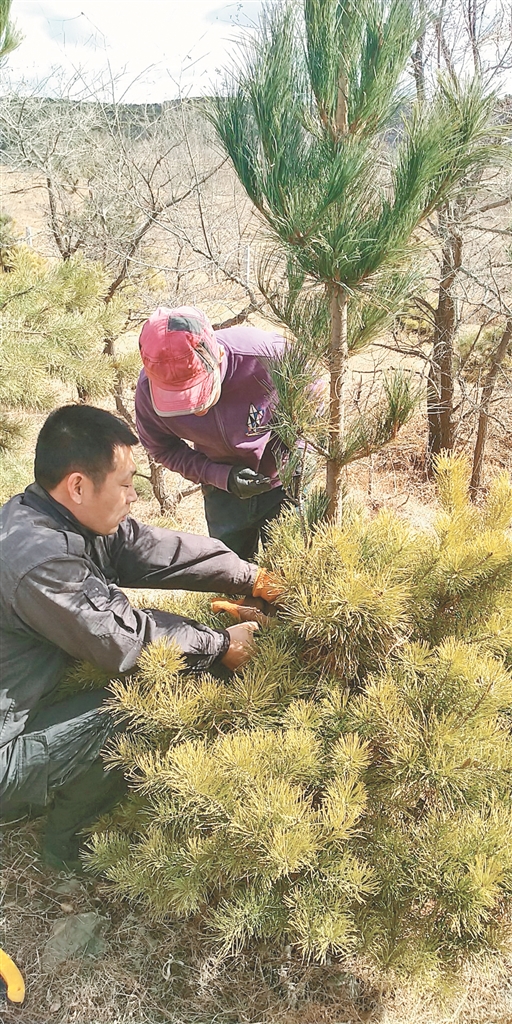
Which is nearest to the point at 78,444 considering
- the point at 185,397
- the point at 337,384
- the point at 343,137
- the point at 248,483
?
the point at 185,397

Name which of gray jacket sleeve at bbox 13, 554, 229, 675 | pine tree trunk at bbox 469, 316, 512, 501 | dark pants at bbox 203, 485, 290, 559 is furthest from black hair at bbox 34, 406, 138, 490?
pine tree trunk at bbox 469, 316, 512, 501

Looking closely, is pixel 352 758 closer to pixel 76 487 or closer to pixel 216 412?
pixel 76 487

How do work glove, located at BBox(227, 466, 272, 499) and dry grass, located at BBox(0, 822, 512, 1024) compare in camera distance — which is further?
work glove, located at BBox(227, 466, 272, 499)

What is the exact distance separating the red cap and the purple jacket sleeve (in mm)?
395

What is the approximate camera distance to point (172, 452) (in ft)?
7.58

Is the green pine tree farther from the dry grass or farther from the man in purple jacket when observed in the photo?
the dry grass

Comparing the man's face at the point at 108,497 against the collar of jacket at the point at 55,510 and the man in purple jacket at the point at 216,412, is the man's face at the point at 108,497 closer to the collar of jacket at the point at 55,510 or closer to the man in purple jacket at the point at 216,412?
the collar of jacket at the point at 55,510

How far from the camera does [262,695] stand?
1.31 m

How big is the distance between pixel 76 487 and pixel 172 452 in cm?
80

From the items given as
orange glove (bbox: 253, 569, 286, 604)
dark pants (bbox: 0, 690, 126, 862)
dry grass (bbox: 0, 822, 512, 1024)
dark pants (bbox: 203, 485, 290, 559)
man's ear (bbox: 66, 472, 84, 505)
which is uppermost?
man's ear (bbox: 66, 472, 84, 505)

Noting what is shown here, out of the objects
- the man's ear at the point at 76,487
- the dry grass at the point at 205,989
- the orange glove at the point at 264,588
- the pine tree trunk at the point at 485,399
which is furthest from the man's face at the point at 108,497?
the pine tree trunk at the point at 485,399

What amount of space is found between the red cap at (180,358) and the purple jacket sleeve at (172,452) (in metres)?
0.39

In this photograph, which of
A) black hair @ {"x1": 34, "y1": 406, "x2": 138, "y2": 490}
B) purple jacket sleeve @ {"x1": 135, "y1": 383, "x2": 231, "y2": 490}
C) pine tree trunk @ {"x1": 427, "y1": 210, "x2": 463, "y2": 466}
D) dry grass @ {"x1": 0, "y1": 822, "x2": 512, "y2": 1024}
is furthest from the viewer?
pine tree trunk @ {"x1": 427, "y1": 210, "x2": 463, "y2": 466}

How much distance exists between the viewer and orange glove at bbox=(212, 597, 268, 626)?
1.65 meters
